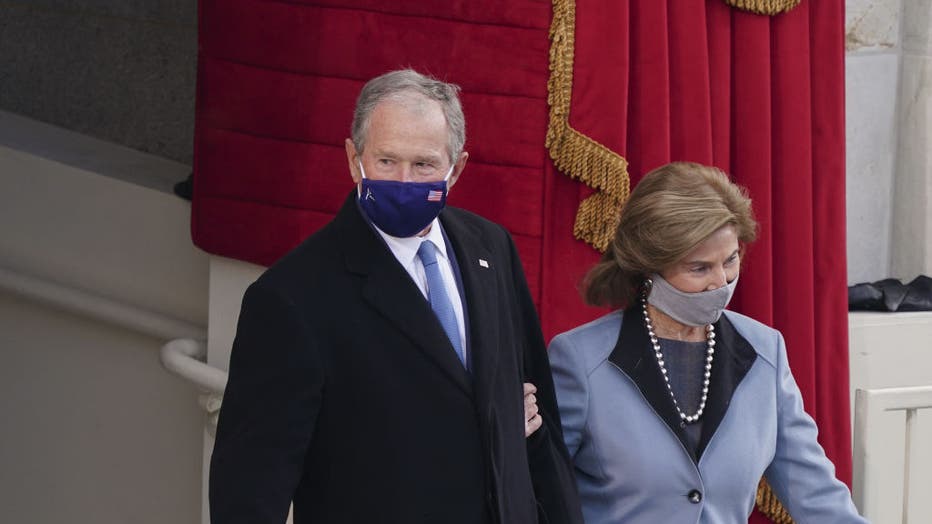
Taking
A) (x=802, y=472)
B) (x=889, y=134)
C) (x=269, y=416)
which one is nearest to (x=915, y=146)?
(x=889, y=134)

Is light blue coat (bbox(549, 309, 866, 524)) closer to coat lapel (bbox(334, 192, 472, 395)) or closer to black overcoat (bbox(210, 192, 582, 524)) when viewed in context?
black overcoat (bbox(210, 192, 582, 524))

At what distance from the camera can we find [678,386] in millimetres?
2670

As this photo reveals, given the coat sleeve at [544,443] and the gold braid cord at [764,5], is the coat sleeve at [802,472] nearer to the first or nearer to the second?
the coat sleeve at [544,443]

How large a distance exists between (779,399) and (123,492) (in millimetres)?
2403

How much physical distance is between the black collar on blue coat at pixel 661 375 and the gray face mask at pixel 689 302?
0.06 metres

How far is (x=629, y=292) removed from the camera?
270 centimetres

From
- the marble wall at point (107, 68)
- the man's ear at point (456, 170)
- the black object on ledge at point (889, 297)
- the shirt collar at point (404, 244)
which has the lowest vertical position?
the black object on ledge at point (889, 297)

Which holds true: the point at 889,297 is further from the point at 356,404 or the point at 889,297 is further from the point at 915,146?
the point at 356,404

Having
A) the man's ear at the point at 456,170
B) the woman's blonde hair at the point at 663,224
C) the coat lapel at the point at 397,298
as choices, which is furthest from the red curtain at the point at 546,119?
the coat lapel at the point at 397,298

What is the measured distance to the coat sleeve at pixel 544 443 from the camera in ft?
8.04

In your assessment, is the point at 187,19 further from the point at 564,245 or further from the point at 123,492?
the point at 564,245

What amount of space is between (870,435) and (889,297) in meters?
0.57

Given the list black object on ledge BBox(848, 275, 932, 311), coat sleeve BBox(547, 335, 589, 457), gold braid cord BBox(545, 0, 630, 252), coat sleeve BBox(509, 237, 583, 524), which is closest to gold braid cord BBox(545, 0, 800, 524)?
gold braid cord BBox(545, 0, 630, 252)

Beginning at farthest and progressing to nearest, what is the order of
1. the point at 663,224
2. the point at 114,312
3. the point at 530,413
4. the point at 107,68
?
the point at 107,68, the point at 114,312, the point at 663,224, the point at 530,413
